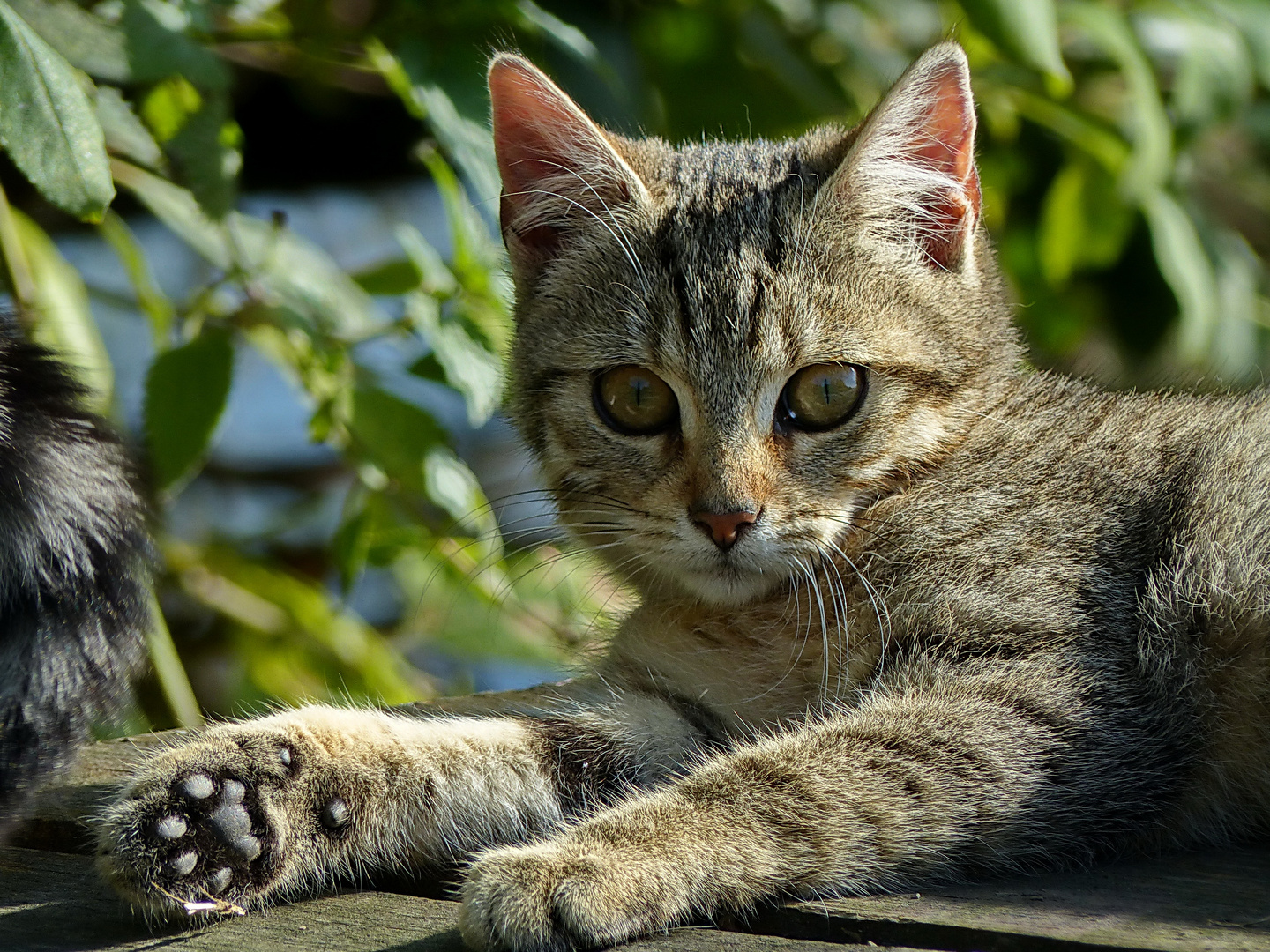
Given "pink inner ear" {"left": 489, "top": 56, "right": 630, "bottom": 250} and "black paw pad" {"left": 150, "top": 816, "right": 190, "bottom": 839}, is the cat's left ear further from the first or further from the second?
"black paw pad" {"left": 150, "top": 816, "right": 190, "bottom": 839}

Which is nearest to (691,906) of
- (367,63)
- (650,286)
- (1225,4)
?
(650,286)

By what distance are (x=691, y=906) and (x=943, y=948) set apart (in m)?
0.30

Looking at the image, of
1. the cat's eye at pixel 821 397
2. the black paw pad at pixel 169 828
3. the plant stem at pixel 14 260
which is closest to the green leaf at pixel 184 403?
the plant stem at pixel 14 260

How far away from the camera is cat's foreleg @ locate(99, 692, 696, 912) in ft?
5.04

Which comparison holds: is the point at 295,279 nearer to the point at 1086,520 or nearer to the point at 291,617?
the point at 291,617

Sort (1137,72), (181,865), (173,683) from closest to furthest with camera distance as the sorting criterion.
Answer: (181,865)
(173,683)
(1137,72)

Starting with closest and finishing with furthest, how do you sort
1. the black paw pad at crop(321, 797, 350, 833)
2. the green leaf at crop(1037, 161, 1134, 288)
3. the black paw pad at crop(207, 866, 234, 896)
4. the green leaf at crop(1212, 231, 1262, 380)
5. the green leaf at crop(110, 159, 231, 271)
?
the black paw pad at crop(207, 866, 234, 896) < the black paw pad at crop(321, 797, 350, 833) < the green leaf at crop(110, 159, 231, 271) < the green leaf at crop(1037, 161, 1134, 288) < the green leaf at crop(1212, 231, 1262, 380)

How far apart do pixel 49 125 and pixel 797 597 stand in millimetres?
1291

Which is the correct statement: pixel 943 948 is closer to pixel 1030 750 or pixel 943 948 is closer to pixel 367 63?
pixel 1030 750

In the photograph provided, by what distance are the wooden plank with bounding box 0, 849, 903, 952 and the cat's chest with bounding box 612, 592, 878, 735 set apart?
1.66 ft

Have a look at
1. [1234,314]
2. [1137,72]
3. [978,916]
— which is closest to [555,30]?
[1137,72]

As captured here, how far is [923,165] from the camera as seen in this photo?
2.17 metres

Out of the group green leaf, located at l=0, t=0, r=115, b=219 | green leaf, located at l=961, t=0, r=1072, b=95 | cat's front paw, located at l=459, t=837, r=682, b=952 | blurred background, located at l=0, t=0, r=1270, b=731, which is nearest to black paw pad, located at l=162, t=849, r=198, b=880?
cat's front paw, located at l=459, t=837, r=682, b=952

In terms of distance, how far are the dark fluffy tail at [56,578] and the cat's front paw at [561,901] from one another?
576mm
